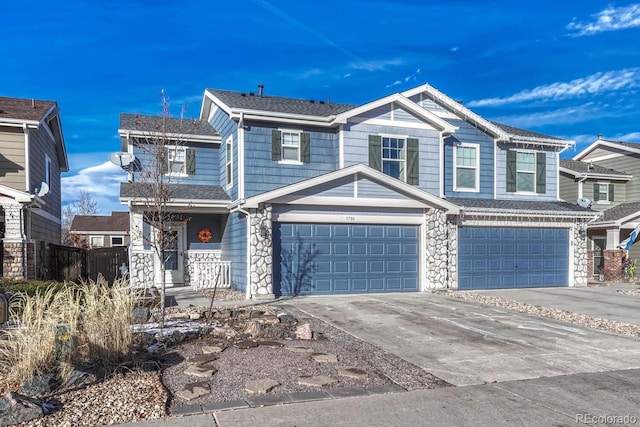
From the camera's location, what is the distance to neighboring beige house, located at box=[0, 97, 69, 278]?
46.2 ft

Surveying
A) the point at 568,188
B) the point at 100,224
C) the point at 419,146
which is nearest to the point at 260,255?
the point at 419,146

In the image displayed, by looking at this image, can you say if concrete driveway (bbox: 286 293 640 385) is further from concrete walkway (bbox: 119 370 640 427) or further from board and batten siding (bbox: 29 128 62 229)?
board and batten siding (bbox: 29 128 62 229)

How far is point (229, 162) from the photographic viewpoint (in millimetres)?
16844

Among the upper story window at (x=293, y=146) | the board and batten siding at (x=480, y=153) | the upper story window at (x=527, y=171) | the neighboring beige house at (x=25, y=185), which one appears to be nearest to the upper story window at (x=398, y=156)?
the board and batten siding at (x=480, y=153)

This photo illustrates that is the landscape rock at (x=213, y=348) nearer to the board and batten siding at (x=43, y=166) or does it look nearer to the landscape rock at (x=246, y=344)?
the landscape rock at (x=246, y=344)

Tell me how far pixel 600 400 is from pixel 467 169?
1342cm

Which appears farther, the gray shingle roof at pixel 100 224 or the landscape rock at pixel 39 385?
the gray shingle roof at pixel 100 224

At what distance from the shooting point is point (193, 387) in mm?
5727

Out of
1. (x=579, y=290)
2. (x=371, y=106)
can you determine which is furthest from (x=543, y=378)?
(x=579, y=290)

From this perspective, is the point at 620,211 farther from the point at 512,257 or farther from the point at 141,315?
the point at 141,315

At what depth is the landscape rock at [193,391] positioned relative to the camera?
18.0 feet

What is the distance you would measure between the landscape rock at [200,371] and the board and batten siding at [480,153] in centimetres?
1305

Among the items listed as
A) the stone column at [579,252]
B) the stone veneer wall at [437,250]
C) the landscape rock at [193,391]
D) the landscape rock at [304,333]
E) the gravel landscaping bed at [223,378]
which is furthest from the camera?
the stone column at [579,252]

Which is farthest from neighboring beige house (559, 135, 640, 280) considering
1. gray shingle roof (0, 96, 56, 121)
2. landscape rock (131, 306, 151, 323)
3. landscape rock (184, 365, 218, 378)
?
gray shingle roof (0, 96, 56, 121)
